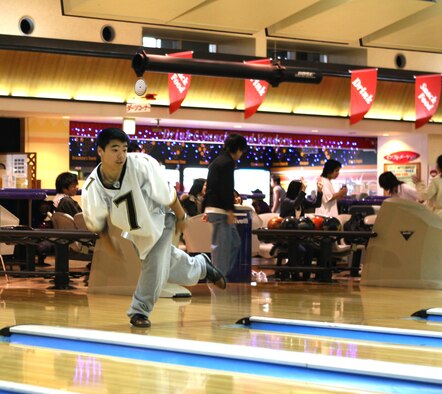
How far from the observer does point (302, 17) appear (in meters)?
15.8

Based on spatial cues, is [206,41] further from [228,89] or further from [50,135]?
[50,135]

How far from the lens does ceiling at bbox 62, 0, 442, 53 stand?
48.3 feet

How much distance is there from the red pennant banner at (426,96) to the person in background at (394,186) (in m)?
6.37

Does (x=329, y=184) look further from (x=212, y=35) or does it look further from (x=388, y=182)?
(x=212, y=35)

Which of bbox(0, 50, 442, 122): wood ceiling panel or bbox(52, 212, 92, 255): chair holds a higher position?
bbox(0, 50, 442, 122): wood ceiling panel

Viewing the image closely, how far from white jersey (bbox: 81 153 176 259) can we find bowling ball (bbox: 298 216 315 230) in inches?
173

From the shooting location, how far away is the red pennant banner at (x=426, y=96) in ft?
55.0

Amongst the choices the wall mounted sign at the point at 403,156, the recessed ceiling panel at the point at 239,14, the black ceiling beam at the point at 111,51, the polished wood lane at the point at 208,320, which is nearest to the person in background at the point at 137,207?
the polished wood lane at the point at 208,320

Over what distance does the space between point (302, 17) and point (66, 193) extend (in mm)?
7188

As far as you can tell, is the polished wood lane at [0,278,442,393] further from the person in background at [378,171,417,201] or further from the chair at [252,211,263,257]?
the person in background at [378,171,417,201]

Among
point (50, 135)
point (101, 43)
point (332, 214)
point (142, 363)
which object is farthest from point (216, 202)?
point (50, 135)

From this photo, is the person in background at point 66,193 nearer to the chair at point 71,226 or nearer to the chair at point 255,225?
the chair at point 71,226

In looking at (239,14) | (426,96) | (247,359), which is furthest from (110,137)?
(426,96)

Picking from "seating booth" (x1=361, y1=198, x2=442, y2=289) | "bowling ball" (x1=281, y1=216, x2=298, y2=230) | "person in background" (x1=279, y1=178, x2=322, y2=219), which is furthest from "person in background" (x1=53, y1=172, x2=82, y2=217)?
"seating booth" (x1=361, y1=198, x2=442, y2=289)
